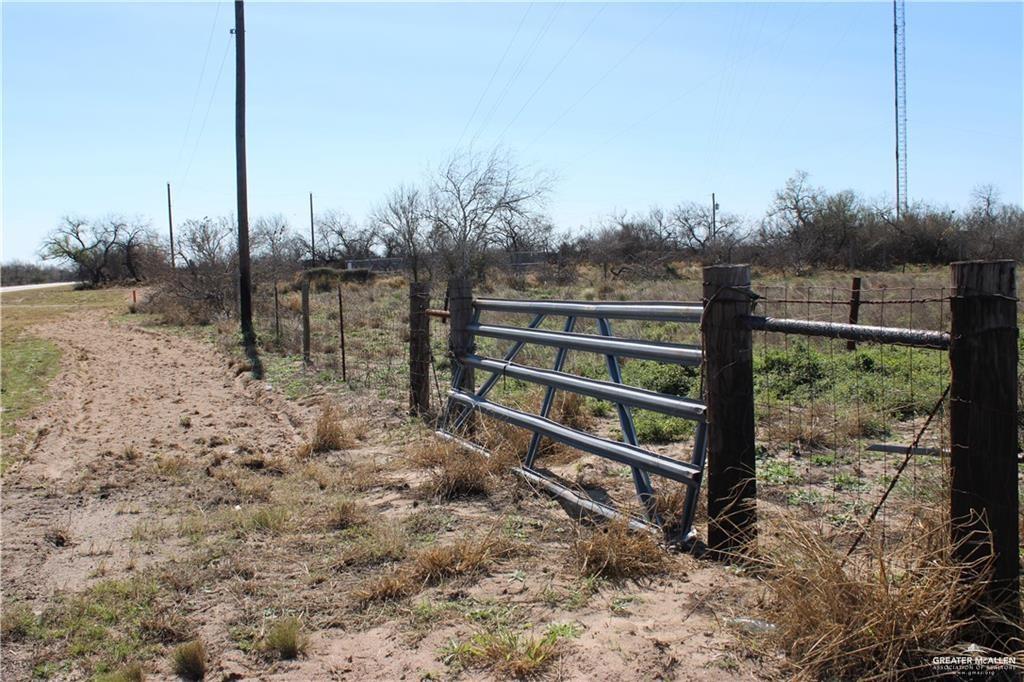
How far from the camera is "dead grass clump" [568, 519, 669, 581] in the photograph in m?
4.44

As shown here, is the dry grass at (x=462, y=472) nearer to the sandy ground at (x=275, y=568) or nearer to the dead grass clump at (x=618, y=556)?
the sandy ground at (x=275, y=568)

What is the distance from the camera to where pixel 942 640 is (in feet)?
10.2

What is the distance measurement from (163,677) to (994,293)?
3973mm

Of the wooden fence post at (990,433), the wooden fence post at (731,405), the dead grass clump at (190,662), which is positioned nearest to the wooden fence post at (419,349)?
the wooden fence post at (731,405)

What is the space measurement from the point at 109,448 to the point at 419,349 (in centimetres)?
356

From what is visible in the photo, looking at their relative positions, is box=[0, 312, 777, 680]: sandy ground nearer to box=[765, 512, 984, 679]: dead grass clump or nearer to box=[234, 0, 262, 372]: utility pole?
box=[765, 512, 984, 679]: dead grass clump

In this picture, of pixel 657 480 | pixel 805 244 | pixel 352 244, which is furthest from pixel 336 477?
pixel 352 244

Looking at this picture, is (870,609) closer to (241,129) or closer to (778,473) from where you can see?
(778,473)

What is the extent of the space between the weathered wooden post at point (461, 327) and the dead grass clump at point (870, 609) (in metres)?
5.03

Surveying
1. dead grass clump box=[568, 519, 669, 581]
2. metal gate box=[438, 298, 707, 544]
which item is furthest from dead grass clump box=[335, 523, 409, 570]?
metal gate box=[438, 298, 707, 544]

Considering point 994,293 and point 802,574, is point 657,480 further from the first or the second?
point 994,293

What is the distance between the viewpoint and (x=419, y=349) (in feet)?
30.9

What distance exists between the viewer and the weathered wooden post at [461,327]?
8211 millimetres

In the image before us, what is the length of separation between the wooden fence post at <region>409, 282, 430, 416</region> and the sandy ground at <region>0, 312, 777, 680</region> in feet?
1.66
